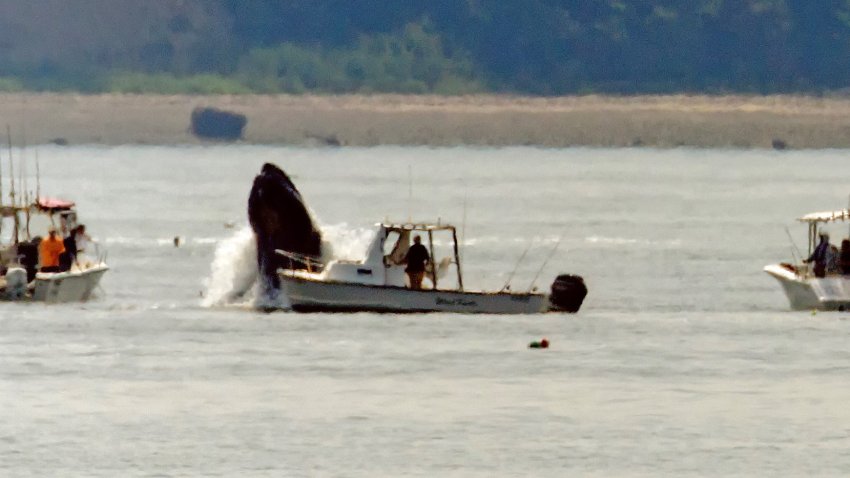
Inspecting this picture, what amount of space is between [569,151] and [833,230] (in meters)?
112

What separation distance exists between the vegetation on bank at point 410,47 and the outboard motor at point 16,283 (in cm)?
12796

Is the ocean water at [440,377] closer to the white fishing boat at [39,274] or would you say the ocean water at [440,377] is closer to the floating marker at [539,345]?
the white fishing boat at [39,274]

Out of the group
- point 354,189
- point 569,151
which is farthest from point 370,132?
point 354,189

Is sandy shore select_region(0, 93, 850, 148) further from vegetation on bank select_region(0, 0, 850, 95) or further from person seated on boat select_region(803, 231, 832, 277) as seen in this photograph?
person seated on boat select_region(803, 231, 832, 277)

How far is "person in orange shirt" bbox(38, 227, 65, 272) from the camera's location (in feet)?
165

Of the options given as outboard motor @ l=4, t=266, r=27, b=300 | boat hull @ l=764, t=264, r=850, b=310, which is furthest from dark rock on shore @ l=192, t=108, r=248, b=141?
boat hull @ l=764, t=264, r=850, b=310

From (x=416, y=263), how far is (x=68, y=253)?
7.60 meters

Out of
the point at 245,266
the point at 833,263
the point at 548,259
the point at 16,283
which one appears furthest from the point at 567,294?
the point at 548,259

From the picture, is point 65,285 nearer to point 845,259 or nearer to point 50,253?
point 50,253

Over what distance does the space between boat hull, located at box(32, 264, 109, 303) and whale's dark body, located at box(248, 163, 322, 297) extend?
369 cm

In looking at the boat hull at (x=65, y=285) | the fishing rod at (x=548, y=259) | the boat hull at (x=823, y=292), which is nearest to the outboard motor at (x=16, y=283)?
the boat hull at (x=65, y=285)

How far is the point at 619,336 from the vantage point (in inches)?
1823

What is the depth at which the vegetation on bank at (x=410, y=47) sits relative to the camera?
182750 mm

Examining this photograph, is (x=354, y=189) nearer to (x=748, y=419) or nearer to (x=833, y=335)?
(x=833, y=335)
